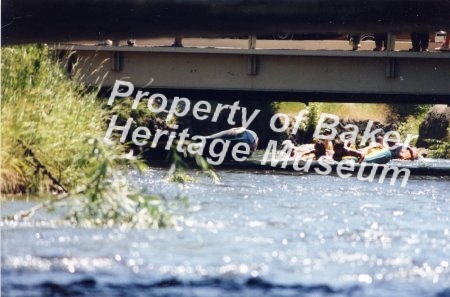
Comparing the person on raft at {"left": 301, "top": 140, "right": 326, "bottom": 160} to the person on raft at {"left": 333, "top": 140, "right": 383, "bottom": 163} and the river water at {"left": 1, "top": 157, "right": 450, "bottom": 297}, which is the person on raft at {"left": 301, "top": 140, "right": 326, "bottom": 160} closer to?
the person on raft at {"left": 333, "top": 140, "right": 383, "bottom": 163}

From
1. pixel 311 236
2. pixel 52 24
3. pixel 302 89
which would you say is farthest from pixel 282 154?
pixel 52 24

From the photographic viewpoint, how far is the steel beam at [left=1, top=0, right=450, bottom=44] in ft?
35.3

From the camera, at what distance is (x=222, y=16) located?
11016 mm

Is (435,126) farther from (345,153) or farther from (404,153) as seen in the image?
(345,153)

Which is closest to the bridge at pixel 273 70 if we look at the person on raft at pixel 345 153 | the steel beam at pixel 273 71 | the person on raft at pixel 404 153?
the steel beam at pixel 273 71

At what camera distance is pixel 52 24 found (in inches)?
459

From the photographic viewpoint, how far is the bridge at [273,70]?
3266 cm

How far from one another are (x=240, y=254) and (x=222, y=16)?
3.04m

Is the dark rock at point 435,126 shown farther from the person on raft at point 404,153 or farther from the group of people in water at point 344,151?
the person on raft at point 404,153

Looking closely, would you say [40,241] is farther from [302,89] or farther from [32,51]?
[302,89]

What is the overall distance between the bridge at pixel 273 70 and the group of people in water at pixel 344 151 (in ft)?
19.7

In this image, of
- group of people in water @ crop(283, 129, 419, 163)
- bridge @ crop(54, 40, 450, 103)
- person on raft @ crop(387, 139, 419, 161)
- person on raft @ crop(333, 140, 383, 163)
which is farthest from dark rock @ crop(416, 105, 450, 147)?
bridge @ crop(54, 40, 450, 103)

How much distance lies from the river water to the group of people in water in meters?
20.3

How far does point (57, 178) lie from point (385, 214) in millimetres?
4775
